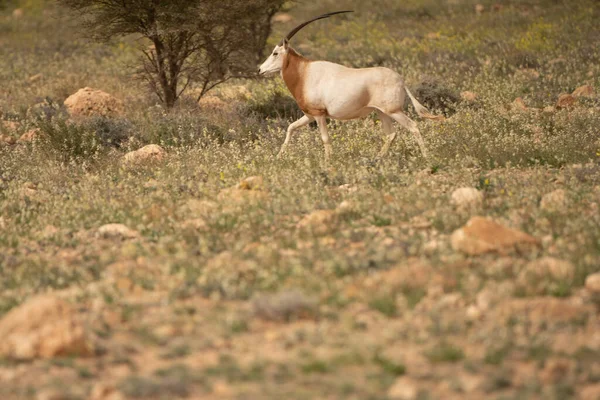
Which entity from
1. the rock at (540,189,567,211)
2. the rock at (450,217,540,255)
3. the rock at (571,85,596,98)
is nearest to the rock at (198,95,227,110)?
the rock at (571,85,596,98)

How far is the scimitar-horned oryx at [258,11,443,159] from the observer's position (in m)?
A: 10.4

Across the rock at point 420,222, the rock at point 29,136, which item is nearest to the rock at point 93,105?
the rock at point 29,136

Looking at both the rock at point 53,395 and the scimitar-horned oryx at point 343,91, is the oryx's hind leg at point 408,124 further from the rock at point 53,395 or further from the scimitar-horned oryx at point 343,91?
the rock at point 53,395

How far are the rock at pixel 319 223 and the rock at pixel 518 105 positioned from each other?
7.00 meters

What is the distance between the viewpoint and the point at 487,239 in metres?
6.61

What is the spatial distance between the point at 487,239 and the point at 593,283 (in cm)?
97

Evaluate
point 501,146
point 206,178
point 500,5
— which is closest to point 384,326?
point 206,178

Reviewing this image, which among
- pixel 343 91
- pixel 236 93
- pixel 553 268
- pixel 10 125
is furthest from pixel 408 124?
pixel 10 125

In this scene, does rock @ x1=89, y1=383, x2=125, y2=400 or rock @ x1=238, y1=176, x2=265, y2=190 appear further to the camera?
rock @ x1=238, y1=176, x2=265, y2=190

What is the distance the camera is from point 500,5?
106ft

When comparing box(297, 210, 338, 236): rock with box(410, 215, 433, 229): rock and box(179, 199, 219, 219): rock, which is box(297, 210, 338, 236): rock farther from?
box(179, 199, 219, 219): rock

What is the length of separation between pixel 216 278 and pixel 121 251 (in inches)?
54.3

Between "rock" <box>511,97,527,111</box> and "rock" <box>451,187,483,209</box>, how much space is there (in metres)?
5.94

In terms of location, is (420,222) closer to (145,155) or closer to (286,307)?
(286,307)
